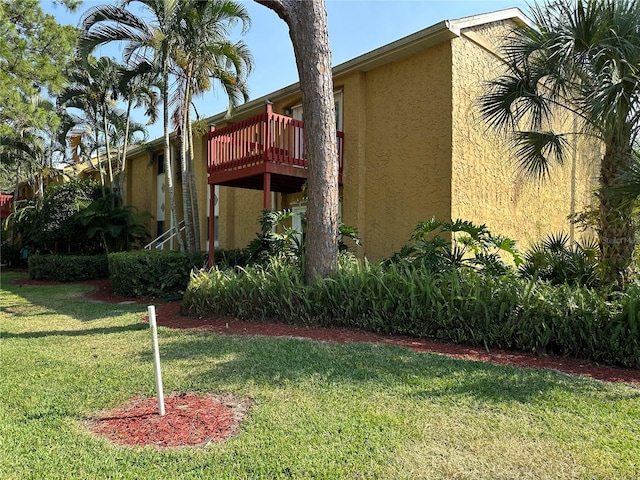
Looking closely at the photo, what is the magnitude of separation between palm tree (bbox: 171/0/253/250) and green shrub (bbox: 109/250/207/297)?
96cm

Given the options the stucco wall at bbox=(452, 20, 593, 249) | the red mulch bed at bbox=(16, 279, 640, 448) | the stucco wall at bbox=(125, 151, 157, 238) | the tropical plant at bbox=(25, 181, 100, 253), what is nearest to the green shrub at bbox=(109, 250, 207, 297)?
the red mulch bed at bbox=(16, 279, 640, 448)

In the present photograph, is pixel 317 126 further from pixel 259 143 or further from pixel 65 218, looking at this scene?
pixel 65 218

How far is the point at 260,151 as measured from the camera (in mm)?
9969

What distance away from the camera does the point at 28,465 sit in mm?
2979

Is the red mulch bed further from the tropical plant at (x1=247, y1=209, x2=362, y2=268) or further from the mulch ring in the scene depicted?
A: the tropical plant at (x1=247, y1=209, x2=362, y2=268)

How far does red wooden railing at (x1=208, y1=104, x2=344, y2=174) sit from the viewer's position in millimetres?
9844

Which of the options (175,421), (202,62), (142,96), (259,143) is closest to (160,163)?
(142,96)

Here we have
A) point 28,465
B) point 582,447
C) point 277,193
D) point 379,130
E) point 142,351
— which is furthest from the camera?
point 277,193

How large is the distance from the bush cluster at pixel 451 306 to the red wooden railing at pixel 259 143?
3069mm

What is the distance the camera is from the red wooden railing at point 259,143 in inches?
388

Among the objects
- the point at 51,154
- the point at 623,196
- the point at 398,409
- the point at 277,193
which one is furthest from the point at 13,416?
the point at 51,154

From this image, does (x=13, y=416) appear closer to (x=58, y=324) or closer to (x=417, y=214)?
(x=58, y=324)

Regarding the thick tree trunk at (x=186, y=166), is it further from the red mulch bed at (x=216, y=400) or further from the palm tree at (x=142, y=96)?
the red mulch bed at (x=216, y=400)

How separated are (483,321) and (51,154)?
1038 inches
